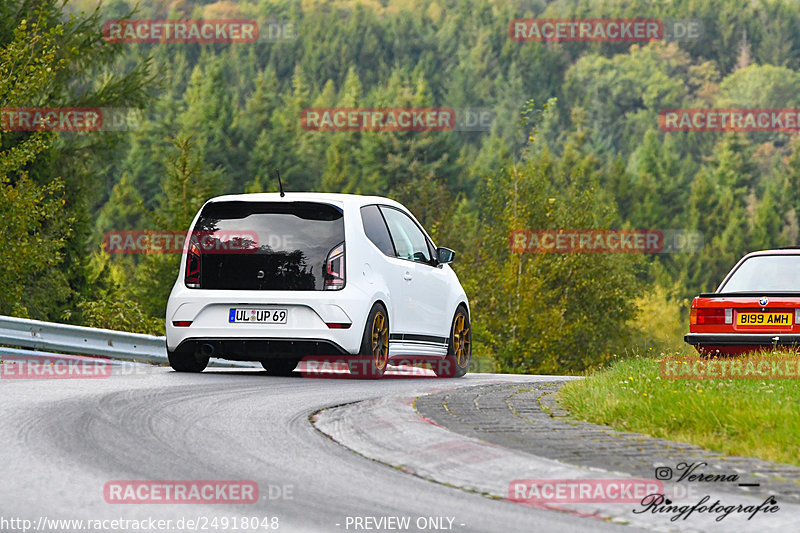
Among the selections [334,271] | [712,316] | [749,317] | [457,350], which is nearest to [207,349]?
[334,271]

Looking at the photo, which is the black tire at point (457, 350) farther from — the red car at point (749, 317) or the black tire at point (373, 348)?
the red car at point (749, 317)

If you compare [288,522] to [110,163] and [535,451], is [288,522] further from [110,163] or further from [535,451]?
[110,163]

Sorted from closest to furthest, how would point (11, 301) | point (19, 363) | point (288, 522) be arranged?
point (288, 522) < point (19, 363) < point (11, 301)

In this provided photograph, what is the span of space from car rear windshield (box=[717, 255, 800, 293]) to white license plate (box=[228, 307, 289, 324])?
597 cm

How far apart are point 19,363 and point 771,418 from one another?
8239 mm

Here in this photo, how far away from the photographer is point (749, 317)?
48.1 ft

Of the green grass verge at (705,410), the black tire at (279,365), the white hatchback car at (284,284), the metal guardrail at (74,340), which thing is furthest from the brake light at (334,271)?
the metal guardrail at (74,340)

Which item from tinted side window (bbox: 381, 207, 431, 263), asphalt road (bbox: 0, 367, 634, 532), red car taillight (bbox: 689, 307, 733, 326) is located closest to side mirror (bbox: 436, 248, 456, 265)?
tinted side window (bbox: 381, 207, 431, 263)

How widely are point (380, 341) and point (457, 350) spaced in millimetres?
2183

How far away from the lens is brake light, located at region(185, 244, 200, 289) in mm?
12273

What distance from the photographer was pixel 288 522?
5.25 meters

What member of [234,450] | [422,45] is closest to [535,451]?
Answer: [234,450]

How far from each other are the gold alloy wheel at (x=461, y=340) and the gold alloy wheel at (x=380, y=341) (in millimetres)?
1898

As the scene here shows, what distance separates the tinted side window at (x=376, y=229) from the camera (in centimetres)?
1261
